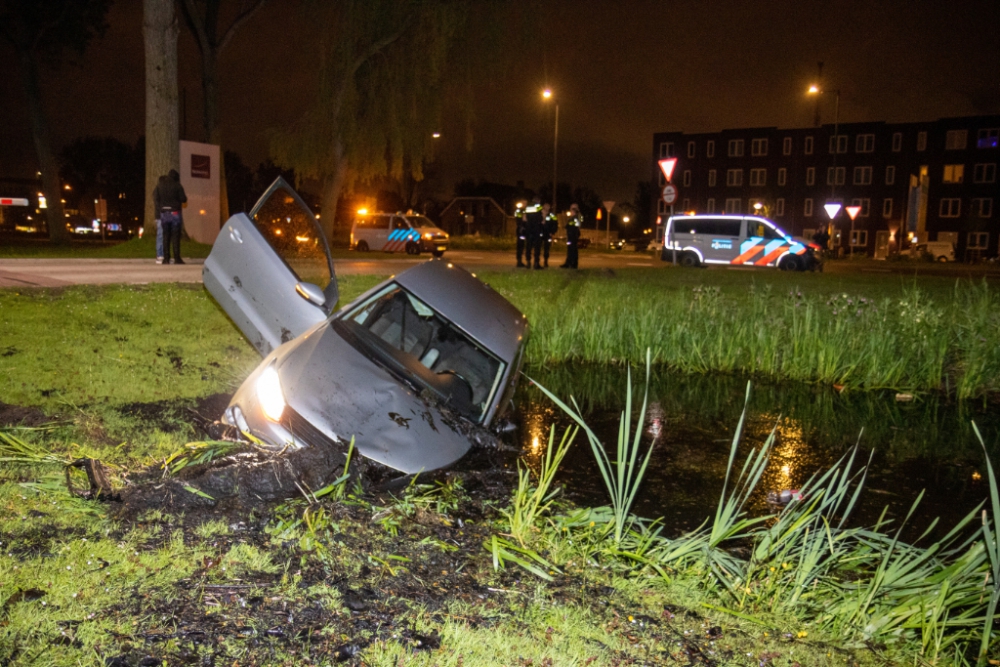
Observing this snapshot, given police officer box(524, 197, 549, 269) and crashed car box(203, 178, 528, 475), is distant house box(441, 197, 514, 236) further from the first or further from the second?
crashed car box(203, 178, 528, 475)

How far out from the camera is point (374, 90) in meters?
25.0

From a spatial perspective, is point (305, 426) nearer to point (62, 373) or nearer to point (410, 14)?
point (62, 373)

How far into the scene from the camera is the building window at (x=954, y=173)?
2459 inches

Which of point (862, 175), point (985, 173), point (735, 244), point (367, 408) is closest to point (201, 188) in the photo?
point (735, 244)

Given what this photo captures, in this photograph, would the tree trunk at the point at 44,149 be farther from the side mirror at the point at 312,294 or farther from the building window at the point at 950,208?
the building window at the point at 950,208

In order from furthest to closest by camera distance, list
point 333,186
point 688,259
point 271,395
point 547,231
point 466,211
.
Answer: point 466,211 → point 333,186 → point 688,259 → point 547,231 → point 271,395

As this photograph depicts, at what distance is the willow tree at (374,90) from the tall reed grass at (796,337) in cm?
1619

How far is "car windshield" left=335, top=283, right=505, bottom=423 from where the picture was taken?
4848 millimetres

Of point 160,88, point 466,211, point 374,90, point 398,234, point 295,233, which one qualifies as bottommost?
point 295,233

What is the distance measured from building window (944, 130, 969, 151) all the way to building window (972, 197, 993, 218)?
439cm

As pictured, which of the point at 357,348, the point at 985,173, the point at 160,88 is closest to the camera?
the point at 357,348

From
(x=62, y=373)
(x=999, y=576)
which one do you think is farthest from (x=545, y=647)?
(x=62, y=373)

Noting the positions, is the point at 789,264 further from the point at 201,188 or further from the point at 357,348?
the point at 357,348

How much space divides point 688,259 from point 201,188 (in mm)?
14469
